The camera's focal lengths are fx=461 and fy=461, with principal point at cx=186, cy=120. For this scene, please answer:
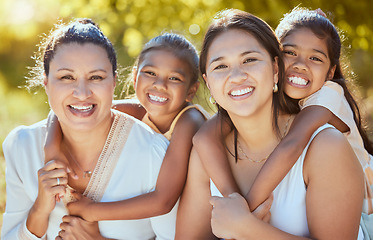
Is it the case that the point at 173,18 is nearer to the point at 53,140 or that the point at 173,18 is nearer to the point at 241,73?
the point at 53,140

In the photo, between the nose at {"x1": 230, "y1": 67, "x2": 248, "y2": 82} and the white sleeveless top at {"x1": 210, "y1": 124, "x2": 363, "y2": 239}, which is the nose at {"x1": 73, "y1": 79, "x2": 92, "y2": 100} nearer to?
the nose at {"x1": 230, "y1": 67, "x2": 248, "y2": 82}

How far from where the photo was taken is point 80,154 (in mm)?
3104

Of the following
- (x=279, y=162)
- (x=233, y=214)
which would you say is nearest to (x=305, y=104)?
(x=279, y=162)

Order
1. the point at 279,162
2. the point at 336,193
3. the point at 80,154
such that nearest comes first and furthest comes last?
the point at 336,193, the point at 279,162, the point at 80,154

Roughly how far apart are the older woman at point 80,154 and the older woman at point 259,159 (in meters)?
0.37

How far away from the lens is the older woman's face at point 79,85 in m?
2.80

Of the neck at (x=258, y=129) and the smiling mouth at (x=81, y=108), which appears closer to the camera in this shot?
the neck at (x=258, y=129)

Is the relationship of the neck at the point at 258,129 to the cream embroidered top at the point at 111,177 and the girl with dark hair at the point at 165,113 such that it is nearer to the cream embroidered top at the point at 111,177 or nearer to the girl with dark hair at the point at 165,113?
the girl with dark hair at the point at 165,113

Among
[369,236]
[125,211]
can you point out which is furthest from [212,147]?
[369,236]

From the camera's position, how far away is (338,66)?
3223mm

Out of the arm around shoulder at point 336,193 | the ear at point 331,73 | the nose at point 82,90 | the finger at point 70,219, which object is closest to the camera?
the arm around shoulder at point 336,193

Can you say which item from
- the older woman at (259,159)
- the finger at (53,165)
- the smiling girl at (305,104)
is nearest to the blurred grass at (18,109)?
the finger at (53,165)

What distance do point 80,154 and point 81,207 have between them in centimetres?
37

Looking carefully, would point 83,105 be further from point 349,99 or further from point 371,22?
point 371,22
